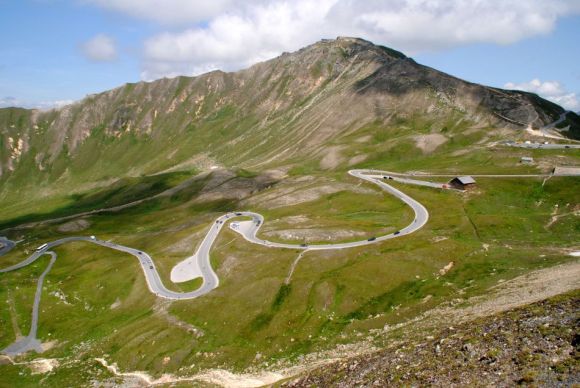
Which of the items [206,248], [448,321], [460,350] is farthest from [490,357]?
[206,248]

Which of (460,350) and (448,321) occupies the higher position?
(460,350)

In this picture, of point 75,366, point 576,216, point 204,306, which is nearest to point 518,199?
point 576,216

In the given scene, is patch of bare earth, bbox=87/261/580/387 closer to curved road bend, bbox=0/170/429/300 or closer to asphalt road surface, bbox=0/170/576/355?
curved road bend, bbox=0/170/429/300

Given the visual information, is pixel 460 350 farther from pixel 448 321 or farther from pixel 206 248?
pixel 206 248

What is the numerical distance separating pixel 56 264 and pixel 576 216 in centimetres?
17873

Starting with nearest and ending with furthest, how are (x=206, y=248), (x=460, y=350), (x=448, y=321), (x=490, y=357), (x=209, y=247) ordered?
(x=490, y=357) → (x=460, y=350) → (x=448, y=321) → (x=206, y=248) → (x=209, y=247)

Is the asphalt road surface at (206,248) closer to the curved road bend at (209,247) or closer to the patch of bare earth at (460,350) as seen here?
the curved road bend at (209,247)

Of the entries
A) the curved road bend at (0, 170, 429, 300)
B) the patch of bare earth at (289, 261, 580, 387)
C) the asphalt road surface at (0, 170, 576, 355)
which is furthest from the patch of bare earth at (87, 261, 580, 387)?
the asphalt road surface at (0, 170, 576, 355)

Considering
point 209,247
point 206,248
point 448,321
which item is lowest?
point 206,248

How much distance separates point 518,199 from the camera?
452 feet

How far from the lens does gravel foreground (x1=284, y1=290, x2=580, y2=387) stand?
107 feet

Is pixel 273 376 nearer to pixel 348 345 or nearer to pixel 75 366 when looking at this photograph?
pixel 348 345

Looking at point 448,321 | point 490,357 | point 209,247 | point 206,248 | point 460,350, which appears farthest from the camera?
point 209,247

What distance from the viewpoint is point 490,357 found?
120ft
